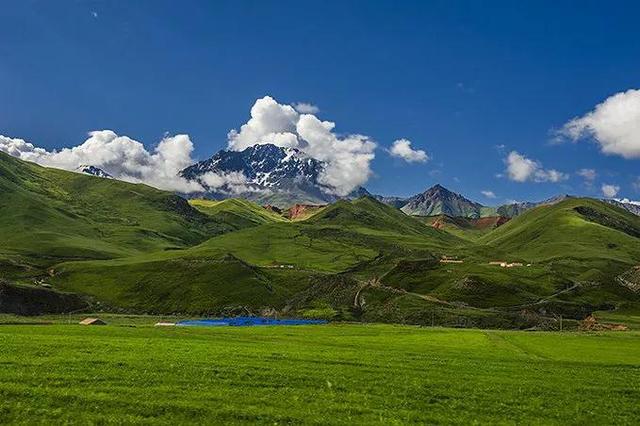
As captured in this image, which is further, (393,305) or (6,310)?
(393,305)

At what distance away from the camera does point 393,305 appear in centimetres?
19600

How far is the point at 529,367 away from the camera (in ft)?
189

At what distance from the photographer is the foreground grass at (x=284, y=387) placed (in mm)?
30953

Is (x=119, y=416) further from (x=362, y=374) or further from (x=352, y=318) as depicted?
(x=352, y=318)

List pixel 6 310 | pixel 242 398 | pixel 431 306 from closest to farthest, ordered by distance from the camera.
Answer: pixel 242 398
pixel 6 310
pixel 431 306

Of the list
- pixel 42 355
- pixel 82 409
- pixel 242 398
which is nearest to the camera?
pixel 82 409

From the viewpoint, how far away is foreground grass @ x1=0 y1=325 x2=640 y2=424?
3095cm

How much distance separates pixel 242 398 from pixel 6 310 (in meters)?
169

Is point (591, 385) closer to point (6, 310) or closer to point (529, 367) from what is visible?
point (529, 367)

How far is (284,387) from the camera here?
38688mm

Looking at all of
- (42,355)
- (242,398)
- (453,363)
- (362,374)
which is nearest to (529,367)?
(453,363)

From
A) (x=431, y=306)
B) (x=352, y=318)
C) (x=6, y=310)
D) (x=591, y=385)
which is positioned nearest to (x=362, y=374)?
(x=591, y=385)

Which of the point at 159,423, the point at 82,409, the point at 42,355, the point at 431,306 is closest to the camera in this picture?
the point at 159,423

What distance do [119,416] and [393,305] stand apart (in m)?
172
